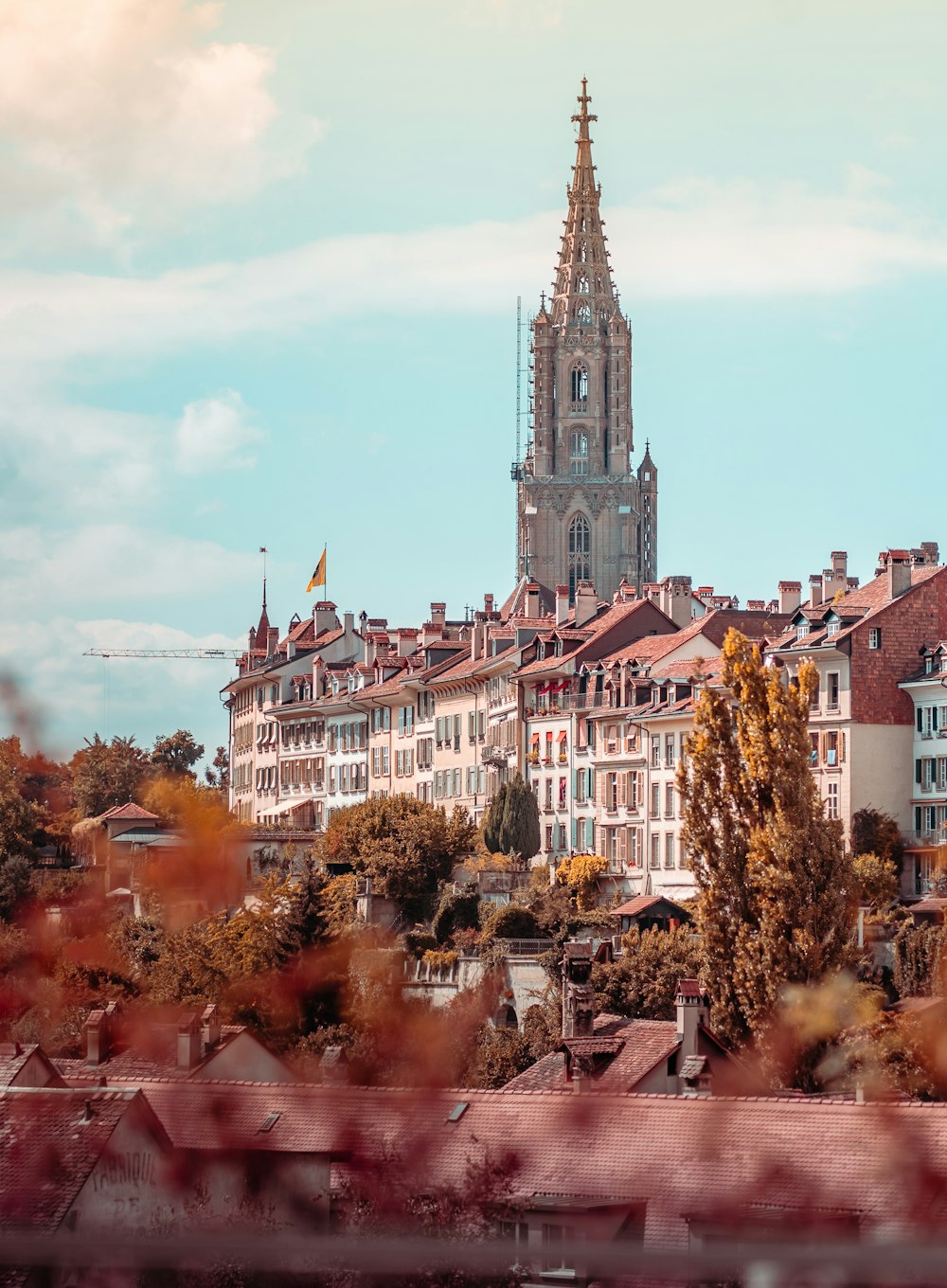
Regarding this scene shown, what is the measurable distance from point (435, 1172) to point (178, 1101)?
3.35 feet

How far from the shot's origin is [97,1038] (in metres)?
12.8

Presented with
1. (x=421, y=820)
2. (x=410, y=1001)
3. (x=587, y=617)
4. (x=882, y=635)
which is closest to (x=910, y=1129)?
(x=410, y=1001)

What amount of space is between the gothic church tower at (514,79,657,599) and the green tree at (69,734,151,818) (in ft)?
419

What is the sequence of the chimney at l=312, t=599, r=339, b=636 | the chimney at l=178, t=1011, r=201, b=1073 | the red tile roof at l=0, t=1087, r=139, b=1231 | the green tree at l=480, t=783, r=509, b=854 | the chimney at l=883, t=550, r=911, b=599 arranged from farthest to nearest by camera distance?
the chimney at l=312, t=599, r=339, b=636 < the green tree at l=480, t=783, r=509, b=854 < the chimney at l=883, t=550, r=911, b=599 < the chimney at l=178, t=1011, r=201, b=1073 < the red tile roof at l=0, t=1087, r=139, b=1231

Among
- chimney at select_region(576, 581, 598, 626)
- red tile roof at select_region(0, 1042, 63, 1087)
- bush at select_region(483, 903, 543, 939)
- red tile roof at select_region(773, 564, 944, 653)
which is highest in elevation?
chimney at select_region(576, 581, 598, 626)

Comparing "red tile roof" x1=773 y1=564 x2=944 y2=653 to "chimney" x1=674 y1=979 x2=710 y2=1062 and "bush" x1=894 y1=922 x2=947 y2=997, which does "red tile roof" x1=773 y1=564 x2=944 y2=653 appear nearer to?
"bush" x1=894 y1=922 x2=947 y2=997

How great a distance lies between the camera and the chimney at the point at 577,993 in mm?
38287

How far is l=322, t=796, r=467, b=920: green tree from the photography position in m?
59.3

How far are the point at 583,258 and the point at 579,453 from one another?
14.4 m

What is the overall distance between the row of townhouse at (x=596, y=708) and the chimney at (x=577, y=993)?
7092 millimetres

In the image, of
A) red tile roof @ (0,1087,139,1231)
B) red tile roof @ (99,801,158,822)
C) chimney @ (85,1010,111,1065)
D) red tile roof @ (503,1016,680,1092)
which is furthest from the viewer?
red tile roof @ (503,1016,680,1092)

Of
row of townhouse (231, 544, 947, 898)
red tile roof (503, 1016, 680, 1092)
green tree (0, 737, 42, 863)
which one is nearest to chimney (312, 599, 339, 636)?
row of townhouse (231, 544, 947, 898)

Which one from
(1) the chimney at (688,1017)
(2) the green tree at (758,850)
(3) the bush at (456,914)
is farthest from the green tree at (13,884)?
(3) the bush at (456,914)

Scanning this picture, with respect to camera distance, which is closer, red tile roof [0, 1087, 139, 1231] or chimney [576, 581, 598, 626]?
red tile roof [0, 1087, 139, 1231]
